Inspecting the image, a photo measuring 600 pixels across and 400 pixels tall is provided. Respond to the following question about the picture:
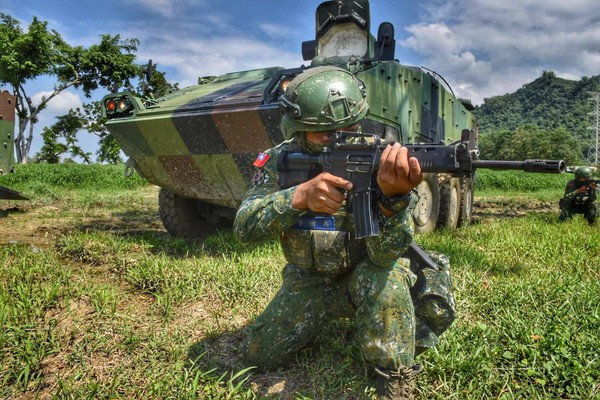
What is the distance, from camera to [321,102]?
6.81ft

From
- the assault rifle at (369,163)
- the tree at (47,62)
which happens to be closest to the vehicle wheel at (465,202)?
the assault rifle at (369,163)

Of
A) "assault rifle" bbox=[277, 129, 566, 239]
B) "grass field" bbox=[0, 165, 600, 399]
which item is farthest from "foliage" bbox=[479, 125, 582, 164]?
"assault rifle" bbox=[277, 129, 566, 239]

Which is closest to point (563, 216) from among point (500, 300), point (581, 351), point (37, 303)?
point (500, 300)

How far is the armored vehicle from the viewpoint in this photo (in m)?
4.03

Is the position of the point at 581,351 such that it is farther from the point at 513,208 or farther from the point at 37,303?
the point at 513,208

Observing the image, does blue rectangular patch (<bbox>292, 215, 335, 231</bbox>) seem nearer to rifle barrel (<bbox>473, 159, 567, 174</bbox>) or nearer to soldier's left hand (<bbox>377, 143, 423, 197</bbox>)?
soldier's left hand (<bbox>377, 143, 423, 197</bbox>)

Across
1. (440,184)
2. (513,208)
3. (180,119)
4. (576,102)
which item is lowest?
(513,208)

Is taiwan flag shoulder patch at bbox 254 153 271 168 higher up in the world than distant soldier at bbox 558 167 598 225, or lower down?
higher up

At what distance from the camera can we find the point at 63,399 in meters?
2.06

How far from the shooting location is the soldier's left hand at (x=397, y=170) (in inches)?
67.2

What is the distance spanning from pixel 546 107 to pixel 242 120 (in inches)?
2685

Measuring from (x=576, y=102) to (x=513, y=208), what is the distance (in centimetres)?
6149

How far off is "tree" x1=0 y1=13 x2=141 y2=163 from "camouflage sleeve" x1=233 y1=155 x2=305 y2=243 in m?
17.1

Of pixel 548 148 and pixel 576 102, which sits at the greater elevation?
pixel 576 102
